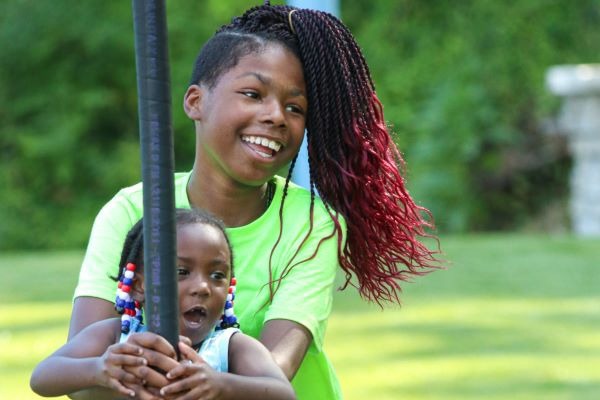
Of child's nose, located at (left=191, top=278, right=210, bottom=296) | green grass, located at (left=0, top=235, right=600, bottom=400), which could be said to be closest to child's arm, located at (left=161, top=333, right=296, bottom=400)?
child's nose, located at (left=191, top=278, right=210, bottom=296)

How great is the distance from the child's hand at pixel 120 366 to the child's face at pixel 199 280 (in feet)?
0.96

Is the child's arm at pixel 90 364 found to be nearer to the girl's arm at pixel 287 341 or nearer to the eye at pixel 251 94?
the girl's arm at pixel 287 341

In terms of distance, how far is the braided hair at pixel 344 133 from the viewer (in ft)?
10.2

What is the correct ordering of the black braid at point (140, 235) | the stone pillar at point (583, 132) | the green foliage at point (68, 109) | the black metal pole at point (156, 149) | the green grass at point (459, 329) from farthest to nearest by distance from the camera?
1. the green foliage at point (68, 109)
2. the stone pillar at point (583, 132)
3. the green grass at point (459, 329)
4. the black braid at point (140, 235)
5. the black metal pole at point (156, 149)

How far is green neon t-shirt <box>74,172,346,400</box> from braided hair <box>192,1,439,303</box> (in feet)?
0.13

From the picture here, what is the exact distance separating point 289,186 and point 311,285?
33 cm

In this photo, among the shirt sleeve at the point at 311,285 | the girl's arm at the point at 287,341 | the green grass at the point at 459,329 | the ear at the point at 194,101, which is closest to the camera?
the girl's arm at the point at 287,341

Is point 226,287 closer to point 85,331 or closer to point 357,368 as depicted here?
point 85,331

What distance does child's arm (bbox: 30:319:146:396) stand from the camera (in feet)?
7.76

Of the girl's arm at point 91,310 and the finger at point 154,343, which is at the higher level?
the finger at point 154,343

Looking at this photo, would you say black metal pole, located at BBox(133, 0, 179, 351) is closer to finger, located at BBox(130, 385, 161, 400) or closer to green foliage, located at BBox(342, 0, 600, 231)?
finger, located at BBox(130, 385, 161, 400)

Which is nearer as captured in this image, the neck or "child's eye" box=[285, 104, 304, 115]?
"child's eye" box=[285, 104, 304, 115]

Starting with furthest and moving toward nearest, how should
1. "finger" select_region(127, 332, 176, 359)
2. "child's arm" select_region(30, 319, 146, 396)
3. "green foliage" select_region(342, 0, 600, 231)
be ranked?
"green foliage" select_region(342, 0, 600, 231), "child's arm" select_region(30, 319, 146, 396), "finger" select_region(127, 332, 176, 359)

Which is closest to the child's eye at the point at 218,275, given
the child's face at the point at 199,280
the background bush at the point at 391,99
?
the child's face at the point at 199,280
